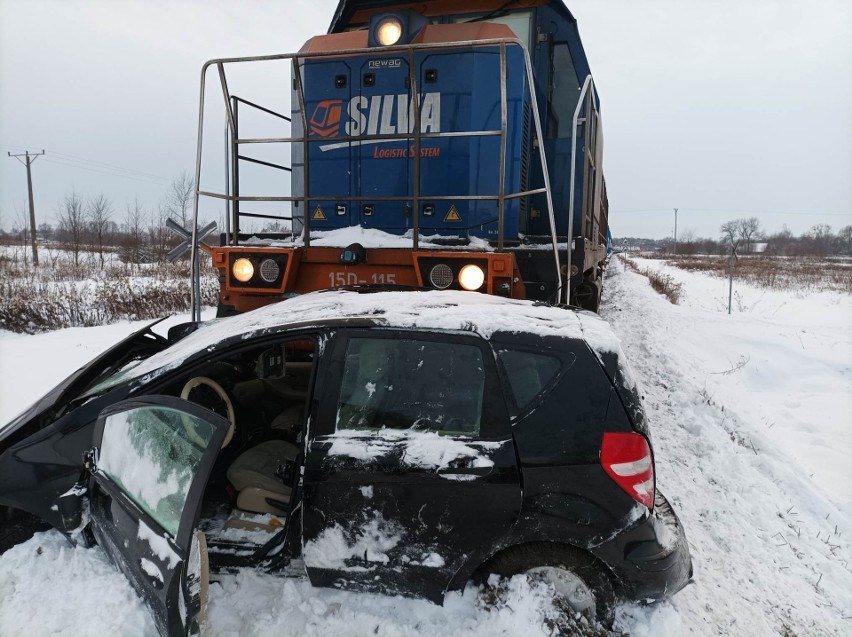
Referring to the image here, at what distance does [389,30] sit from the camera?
4621 millimetres

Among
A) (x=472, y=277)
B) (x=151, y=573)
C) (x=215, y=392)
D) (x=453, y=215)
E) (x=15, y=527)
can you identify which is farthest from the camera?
(x=453, y=215)

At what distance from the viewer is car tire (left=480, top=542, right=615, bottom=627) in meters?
2.20

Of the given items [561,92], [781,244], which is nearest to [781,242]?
[781,244]

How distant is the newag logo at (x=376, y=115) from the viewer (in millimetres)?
Result: 5020

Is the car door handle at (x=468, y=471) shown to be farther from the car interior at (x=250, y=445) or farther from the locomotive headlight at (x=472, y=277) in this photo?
the locomotive headlight at (x=472, y=277)

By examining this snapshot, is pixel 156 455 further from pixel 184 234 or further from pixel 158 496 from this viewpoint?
pixel 184 234

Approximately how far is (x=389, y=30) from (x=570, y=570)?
4.45 m

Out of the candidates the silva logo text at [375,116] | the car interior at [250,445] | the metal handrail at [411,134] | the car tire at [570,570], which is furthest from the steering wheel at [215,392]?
the silva logo text at [375,116]

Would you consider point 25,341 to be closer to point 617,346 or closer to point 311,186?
point 311,186

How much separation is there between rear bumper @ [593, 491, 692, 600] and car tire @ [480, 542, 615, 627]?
64 millimetres

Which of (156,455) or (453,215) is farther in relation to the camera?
(453,215)

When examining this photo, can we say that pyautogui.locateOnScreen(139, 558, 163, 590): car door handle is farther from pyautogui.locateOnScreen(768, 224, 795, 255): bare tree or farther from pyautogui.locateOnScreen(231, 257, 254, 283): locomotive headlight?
pyautogui.locateOnScreen(768, 224, 795, 255): bare tree

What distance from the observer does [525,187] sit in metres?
5.36

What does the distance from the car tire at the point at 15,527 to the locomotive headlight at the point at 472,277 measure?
2970mm
